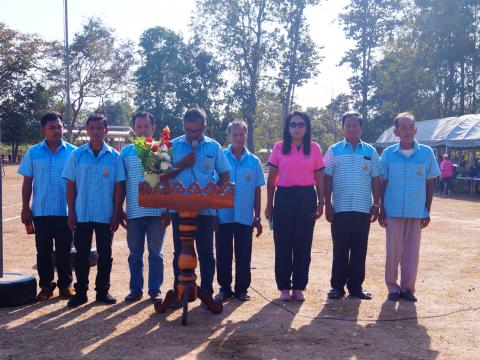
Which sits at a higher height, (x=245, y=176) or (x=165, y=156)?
(x=165, y=156)

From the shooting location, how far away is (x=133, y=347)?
4.32m

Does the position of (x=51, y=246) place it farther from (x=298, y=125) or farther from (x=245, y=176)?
(x=298, y=125)

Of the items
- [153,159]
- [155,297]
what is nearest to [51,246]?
[155,297]

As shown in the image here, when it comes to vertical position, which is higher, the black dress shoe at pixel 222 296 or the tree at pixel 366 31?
the tree at pixel 366 31

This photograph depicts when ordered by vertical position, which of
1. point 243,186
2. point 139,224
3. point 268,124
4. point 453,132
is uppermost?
point 268,124

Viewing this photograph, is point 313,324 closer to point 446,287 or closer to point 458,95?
point 446,287

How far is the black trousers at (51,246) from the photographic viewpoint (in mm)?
5748

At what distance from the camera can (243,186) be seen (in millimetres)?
Answer: 5867

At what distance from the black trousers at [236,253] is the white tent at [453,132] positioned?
18.2 meters

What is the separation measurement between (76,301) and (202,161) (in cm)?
185

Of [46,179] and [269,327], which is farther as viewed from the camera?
[46,179]

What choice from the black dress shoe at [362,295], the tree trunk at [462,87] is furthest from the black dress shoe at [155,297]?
the tree trunk at [462,87]

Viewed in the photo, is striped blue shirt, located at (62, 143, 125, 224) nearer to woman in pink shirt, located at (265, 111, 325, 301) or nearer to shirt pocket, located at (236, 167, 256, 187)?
shirt pocket, located at (236, 167, 256, 187)

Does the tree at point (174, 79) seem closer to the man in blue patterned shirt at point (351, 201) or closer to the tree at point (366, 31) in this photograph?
the tree at point (366, 31)
